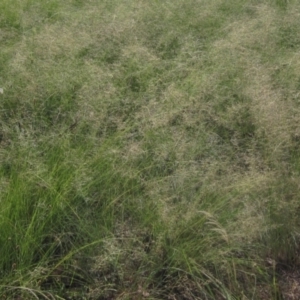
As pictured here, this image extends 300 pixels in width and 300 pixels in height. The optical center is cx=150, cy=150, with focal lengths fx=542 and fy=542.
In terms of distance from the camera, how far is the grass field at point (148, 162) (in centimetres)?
193

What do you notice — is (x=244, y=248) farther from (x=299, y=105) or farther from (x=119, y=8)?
(x=119, y=8)

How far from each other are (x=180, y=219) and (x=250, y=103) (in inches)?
34.8

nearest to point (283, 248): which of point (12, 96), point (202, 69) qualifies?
point (202, 69)

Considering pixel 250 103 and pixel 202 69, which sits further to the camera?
pixel 202 69

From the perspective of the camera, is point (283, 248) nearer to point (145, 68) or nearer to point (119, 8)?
point (145, 68)

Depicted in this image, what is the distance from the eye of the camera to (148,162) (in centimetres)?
229

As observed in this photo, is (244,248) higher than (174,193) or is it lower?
lower

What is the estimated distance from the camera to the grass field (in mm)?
1935

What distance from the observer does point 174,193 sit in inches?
83.2

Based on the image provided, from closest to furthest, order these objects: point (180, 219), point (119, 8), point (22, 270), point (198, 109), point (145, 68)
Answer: point (22, 270) < point (180, 219) < point (198, 109) < point (145, 68) < point (119, 8)

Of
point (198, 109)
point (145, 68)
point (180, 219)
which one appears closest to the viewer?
point (180, 219)

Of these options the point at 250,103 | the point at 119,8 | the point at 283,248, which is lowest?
the point at 283,248

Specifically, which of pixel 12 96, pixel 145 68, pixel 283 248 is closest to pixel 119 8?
pixel 145 68

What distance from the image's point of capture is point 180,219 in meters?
2.01
